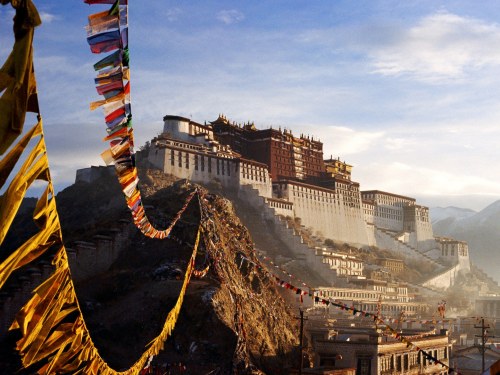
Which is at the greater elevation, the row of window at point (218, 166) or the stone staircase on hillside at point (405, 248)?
the row of window at point (218, 166)

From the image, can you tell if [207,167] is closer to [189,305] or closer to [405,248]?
[405,248]

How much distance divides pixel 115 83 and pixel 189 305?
23.0 meters

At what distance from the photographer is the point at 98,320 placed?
3175 cm

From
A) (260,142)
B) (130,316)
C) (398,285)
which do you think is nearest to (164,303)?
(130,316)

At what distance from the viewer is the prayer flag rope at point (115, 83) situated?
957 centimetres

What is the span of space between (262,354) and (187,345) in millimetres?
4884

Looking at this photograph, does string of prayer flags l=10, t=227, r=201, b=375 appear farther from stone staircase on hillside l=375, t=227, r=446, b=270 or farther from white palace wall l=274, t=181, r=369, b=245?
stone staircase on hillside l=375, t=227, r=446, b=270

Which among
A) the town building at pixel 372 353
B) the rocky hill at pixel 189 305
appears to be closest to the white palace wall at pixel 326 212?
the rocky hill at pixel 189 305

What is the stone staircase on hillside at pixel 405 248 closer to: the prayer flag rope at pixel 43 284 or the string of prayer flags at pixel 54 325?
the prayer flag rope at pixel 43 284

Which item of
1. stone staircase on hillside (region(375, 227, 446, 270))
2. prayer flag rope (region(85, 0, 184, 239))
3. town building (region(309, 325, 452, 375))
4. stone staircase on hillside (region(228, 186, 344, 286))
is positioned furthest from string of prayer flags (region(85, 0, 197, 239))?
stone staircase on hillside (region(375, 227, 446, 270))

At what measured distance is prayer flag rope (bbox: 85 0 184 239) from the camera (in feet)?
31.4

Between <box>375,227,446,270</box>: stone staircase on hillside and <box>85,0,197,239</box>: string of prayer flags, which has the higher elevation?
<box>375,227,446,270</box>: stone staircase on hillside

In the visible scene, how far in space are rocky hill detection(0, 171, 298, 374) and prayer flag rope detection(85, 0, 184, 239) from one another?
1696 centimetres

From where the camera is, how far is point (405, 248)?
99188 millimetres
